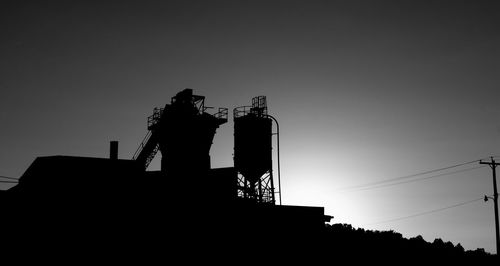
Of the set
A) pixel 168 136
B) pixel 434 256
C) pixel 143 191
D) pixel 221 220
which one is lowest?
pixel 434 256

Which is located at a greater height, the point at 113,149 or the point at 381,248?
the point at 113,149

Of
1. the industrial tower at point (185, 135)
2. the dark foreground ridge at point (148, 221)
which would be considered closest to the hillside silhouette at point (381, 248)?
the dark foreground ridge at point (148, 221)

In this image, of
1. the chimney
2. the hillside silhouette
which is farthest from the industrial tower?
the hillside silhouette

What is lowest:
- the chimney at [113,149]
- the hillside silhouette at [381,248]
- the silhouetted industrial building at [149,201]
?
the hillside silhouette at [381,248]

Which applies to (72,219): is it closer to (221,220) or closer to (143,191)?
(143,191)

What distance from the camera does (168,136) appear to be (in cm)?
3669

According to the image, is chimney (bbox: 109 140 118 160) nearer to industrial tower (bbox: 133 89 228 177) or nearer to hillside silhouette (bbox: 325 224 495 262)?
industrial tower (bbox: 133 89 228 177)

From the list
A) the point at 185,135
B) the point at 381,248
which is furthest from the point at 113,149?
the point at 381,248

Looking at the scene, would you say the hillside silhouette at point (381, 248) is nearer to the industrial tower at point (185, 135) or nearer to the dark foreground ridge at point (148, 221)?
the dark foreground ridge at point (148, 221)

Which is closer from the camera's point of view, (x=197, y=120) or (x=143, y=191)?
(x=143, y=191)

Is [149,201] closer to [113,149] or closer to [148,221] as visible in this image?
[148,221]

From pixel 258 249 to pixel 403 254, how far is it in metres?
15.7

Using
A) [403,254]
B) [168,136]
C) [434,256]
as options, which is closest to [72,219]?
[168,136]

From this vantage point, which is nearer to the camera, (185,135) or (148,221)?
(148,221)
